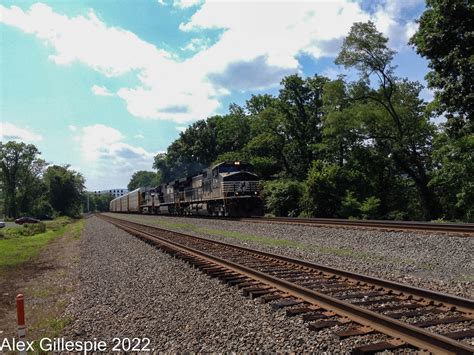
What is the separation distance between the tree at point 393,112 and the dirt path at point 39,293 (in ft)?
94.4

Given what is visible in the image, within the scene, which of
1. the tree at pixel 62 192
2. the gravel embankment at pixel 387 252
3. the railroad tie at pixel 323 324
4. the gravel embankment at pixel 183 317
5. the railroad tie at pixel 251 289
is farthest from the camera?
the tree at pixel 62 192

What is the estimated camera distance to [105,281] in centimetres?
1030

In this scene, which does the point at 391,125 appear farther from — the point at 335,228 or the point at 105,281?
the point at 105,281

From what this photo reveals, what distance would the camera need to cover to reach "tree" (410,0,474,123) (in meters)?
20.8

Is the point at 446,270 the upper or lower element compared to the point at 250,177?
lower

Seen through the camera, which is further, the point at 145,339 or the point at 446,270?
the point at 446,270

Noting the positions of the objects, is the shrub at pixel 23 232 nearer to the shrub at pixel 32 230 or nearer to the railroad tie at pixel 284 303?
the shrub at pixel 32 230

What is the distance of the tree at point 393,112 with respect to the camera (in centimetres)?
3528

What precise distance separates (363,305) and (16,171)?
10905 cm

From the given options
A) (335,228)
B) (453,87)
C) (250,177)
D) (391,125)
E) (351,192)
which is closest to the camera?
(335,228)

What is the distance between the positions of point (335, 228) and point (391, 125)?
22.2m

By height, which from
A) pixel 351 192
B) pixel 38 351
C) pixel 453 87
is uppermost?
pixel 453 87

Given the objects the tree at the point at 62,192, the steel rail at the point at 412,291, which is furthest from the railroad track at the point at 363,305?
the tree at the point at 62,192

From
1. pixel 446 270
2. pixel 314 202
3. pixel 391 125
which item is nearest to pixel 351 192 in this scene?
pixel 314 202
